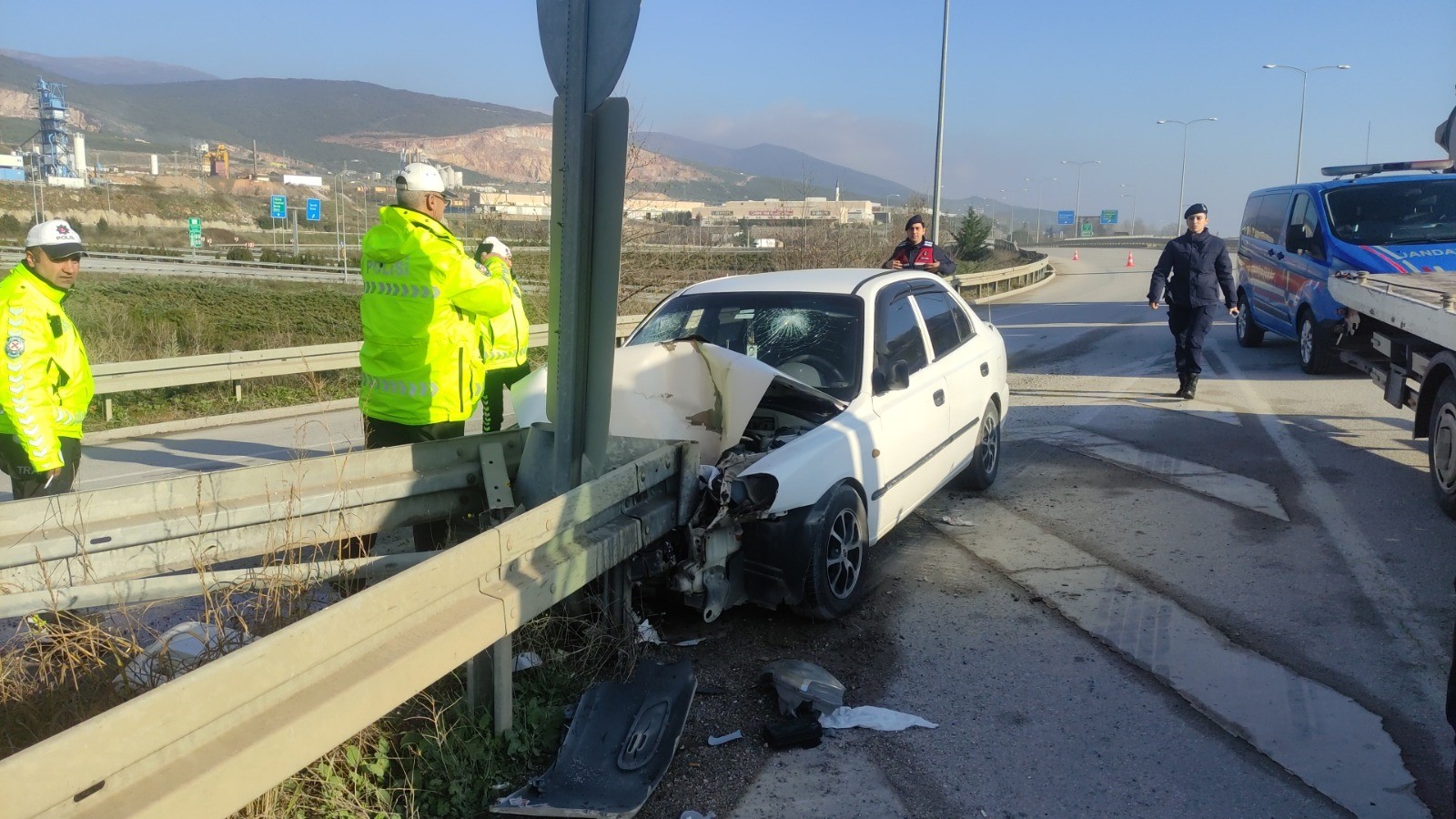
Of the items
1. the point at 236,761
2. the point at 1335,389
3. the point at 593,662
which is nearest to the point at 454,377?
the point at 593,662

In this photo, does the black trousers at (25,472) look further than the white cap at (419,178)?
No

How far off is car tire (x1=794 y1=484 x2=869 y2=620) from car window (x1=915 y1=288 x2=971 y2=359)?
186 centimetres

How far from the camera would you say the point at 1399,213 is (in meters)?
11.3

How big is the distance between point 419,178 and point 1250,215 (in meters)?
13.4

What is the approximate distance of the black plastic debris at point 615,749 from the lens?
3.19m

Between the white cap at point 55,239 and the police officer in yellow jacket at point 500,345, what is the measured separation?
7.38 ft

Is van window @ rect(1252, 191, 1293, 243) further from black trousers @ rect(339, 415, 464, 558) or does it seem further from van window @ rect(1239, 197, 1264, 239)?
black trousers @ rect(339, 415, 464, 558)

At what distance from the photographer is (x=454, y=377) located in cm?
475

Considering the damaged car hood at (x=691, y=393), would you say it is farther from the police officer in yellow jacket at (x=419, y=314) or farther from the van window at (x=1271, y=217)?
the van window at (x=1271, y=217)

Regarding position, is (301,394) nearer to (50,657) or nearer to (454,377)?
(454,377)

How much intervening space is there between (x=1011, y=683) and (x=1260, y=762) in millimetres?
957

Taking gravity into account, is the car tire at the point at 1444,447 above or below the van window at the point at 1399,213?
below

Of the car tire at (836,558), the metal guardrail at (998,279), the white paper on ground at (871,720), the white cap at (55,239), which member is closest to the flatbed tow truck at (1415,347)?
the car tire at (836,558)

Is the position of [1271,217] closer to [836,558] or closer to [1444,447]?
[1444,447]
